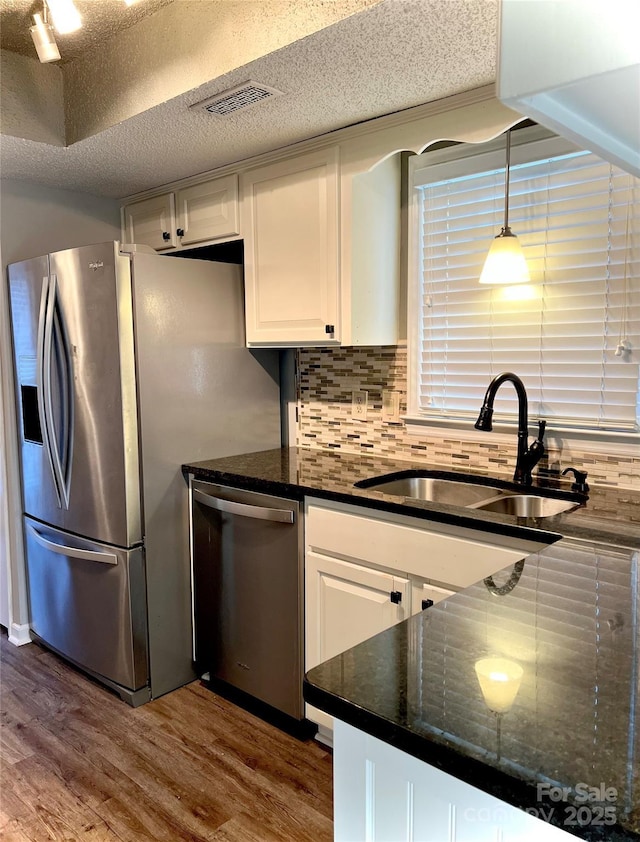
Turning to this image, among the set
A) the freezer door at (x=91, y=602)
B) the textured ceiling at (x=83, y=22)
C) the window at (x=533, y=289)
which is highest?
the textured ceiling at (x=83, y=22)

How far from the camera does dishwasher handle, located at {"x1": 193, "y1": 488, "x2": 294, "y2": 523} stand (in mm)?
2184

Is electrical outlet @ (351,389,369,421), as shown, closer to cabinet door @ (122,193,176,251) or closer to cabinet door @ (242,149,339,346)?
cabinet door @ (242,149,339,346)

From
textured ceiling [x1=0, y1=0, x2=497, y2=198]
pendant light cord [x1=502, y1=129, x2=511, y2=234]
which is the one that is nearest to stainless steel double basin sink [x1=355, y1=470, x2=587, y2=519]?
pendant light cord [x1=502, y1=129, x2=511, y2=234]

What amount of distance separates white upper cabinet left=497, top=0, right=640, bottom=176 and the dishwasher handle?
5.62 ft

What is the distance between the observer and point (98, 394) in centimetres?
242

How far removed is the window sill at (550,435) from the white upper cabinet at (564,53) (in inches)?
60.9

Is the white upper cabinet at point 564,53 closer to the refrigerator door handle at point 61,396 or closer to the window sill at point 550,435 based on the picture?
the window sill at point 550,435

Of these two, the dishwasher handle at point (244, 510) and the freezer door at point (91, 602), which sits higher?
the dishwasher handle at point (244, 510)

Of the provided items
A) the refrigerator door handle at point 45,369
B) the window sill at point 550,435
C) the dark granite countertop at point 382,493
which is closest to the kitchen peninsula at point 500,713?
the dark granite countertop at point 382,493

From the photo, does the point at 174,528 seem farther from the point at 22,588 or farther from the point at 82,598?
the point at 22,588

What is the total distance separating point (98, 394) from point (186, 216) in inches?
38.6

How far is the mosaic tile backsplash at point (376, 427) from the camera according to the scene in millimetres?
2117

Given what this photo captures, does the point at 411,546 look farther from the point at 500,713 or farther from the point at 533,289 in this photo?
the point at 500,713

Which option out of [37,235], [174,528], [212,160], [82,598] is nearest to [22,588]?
[82,598]
